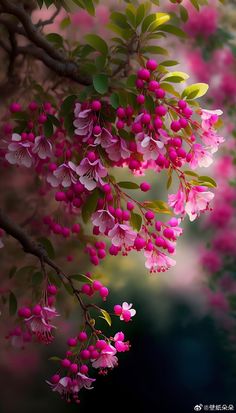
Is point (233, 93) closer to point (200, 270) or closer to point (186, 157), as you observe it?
point (200, 270)

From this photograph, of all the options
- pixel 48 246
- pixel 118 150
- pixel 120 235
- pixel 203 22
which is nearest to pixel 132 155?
pixel 118 150

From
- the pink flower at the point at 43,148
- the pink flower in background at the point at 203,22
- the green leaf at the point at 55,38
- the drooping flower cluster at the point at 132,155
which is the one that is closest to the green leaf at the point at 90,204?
the drooping flower cluster at the point at 132,155

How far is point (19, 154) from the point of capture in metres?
0.94

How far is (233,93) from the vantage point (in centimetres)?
183

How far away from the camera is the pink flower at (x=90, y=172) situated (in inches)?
35.0

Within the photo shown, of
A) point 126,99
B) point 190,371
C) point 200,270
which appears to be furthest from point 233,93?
point 126,99

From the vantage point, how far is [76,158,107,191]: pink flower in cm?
89

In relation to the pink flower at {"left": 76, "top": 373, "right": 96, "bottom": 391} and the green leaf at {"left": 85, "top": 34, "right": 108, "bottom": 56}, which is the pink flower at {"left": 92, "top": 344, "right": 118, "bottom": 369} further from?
the green leaf at {"left": 85, "top": 34, "right": 108, "bottom": 56}

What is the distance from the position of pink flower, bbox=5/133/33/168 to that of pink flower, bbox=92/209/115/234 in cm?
14

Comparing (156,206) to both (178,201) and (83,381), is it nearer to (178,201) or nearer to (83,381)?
(178,201)

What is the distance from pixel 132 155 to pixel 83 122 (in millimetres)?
102

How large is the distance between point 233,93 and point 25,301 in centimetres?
96

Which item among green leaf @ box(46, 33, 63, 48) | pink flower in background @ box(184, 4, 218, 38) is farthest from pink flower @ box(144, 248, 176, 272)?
pink flower in background @ box(184, 4, 218, 38)

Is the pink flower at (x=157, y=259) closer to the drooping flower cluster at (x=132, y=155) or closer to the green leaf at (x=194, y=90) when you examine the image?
the drooping flower cluster at (x=132, y=155)
